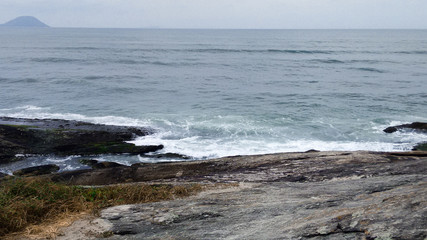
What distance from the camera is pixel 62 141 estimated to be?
19.6 m

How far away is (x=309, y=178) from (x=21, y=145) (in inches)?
655

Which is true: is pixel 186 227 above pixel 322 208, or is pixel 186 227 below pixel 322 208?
below

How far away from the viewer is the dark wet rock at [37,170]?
16.3 meters

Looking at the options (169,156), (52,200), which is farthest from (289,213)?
(169,156)

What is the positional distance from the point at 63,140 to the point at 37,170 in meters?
3.23

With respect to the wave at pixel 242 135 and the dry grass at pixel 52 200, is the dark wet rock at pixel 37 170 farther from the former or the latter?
the dry grass at pixel 52 200

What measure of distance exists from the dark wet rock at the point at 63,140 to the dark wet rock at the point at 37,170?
190 cm

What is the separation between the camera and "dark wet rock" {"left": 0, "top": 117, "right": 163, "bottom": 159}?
742 inches

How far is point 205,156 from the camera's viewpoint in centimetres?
1914

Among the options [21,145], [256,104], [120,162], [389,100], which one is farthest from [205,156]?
[389,100]

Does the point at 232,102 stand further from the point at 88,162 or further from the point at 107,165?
the point at 107,165

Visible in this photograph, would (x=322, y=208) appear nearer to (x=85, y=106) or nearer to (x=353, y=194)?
(x=353, y=194)

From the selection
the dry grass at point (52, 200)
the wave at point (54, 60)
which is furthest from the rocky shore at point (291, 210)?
the wave at point (54, 60)

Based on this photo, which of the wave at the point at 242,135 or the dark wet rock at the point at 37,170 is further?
the wave at the point at 242,135
